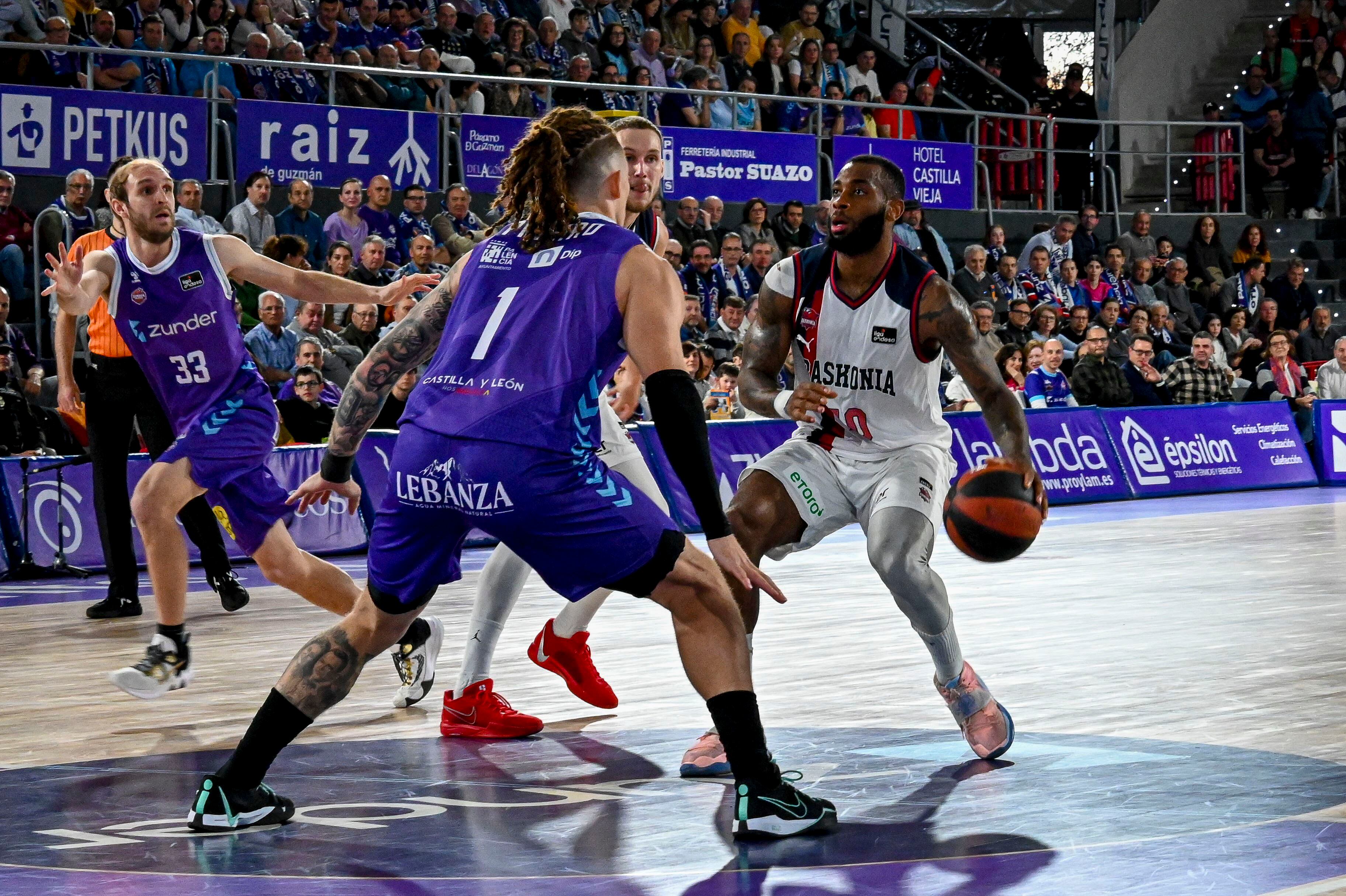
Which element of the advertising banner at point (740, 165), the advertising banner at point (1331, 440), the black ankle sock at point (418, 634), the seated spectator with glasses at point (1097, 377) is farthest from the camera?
the advertising banner at point (1331, 440)

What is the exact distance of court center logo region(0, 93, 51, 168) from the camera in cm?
1460

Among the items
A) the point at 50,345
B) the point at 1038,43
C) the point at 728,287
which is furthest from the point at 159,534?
the point at 1038,43

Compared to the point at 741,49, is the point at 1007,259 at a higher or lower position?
lower

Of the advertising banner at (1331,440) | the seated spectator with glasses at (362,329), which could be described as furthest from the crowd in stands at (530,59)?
the advertising banner at (1331,440)

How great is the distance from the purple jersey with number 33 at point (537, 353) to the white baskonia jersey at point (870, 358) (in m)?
1.64

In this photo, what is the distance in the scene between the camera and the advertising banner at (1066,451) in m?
17.3

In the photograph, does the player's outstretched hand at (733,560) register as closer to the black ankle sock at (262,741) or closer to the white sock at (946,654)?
the black ankle sock at (262,741)

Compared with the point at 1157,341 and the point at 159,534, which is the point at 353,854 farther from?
the point at 1157,341

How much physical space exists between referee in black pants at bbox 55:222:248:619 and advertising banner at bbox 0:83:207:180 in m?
5.20

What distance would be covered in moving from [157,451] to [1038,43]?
23.4 metres

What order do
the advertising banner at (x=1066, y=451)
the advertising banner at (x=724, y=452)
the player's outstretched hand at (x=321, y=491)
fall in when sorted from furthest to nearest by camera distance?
the advertising banner at (x=1066, y=451), the advertising banner at (x=724, y=452), the player's outstretched hand at (x=321, y=491)

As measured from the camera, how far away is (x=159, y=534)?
22.7 ft

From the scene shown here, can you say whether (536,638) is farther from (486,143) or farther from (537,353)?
(486,143)

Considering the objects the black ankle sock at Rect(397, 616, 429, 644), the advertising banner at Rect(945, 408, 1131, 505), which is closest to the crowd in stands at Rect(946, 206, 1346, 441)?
the advertising banner at Rect(945, 408, 1131, 505)
